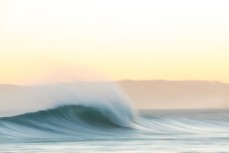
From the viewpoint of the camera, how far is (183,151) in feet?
78.0

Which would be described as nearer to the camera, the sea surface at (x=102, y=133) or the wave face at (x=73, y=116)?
the sea surface at (x=102, y=133)

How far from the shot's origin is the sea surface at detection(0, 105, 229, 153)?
25.0m

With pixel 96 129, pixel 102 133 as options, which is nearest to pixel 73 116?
pixel 96 129

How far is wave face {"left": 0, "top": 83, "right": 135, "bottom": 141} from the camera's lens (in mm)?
32250

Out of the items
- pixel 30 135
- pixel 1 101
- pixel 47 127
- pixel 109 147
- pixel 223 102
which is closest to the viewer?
pixel 109 147

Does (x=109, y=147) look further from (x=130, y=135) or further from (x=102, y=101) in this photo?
(x=102, y=101)

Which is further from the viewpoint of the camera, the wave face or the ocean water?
the wave face

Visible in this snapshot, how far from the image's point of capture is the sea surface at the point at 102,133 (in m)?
25.0

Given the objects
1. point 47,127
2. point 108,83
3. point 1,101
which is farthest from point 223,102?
point 47,127

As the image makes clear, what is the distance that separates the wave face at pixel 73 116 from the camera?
106 feet

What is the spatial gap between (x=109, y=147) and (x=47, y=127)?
8679 mm

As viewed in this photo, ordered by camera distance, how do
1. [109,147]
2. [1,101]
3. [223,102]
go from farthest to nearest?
1. [223,102]
2. [1,101]
3. [109,147]

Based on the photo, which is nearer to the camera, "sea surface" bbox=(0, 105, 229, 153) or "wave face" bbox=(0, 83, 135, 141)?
"sea surface" bbox=(0, 105, 229, 153)

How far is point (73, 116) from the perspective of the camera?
123 ft
